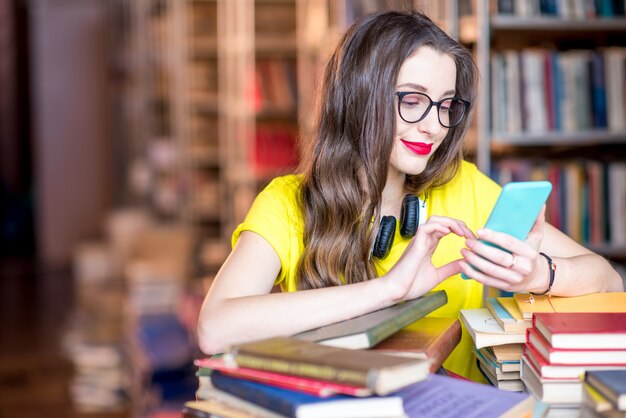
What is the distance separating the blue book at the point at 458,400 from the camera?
1073 mm

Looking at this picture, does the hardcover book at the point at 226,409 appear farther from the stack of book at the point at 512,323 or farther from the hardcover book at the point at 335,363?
the stack of book at the point at 512,323

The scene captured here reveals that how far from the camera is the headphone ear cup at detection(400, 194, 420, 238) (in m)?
1.68

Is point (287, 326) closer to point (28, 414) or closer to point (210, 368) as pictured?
point (210, 368)

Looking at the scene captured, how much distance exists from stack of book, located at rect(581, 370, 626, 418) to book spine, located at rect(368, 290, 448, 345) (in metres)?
0.25

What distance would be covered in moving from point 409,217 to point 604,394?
687 millimetres

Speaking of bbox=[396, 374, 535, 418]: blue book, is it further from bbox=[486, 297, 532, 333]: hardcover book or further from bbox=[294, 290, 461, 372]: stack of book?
bbox=[486, 297, 532, 333]: hardcover book

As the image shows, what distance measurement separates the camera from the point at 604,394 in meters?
1.04

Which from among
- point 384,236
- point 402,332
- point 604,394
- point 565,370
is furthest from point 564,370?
point 384,236

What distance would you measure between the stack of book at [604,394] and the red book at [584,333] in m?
0.06

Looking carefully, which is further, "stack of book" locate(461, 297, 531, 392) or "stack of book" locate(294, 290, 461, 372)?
"stack of book" locate(461, 297, 531, 392)

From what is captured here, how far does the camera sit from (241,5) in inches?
223

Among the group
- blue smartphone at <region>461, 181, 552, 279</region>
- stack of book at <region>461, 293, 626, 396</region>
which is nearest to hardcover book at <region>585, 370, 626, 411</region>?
stack of book at <region>461, 293, 626, 396</region>

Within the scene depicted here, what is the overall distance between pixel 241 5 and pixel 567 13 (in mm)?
3010

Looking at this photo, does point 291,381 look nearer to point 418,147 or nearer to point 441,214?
point 418,147
